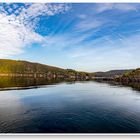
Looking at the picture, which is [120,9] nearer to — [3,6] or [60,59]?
[60,59]

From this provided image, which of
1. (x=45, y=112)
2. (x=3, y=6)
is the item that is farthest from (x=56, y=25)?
(x=45, y=112)

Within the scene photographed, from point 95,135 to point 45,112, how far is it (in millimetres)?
2704

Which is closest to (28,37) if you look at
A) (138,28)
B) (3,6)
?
(3,6)

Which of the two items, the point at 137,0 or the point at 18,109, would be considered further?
the point at 18,109

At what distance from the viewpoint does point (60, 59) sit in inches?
268

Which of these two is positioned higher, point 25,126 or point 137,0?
point 137,0

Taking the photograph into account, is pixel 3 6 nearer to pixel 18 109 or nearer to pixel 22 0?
pixel 22 0

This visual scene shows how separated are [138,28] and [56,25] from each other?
2099 mm

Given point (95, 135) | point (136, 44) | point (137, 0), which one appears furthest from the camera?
point (136, 44)

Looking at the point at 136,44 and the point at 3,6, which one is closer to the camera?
the point at 3,6

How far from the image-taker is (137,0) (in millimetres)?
4848

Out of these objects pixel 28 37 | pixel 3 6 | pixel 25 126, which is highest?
pixel 3 6

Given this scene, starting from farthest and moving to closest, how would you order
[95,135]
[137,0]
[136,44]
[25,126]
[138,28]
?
[136,44] < [138,28] < [25,126] < [137,0] < [95,135]

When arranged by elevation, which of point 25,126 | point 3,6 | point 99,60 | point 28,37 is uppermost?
point 3,6
